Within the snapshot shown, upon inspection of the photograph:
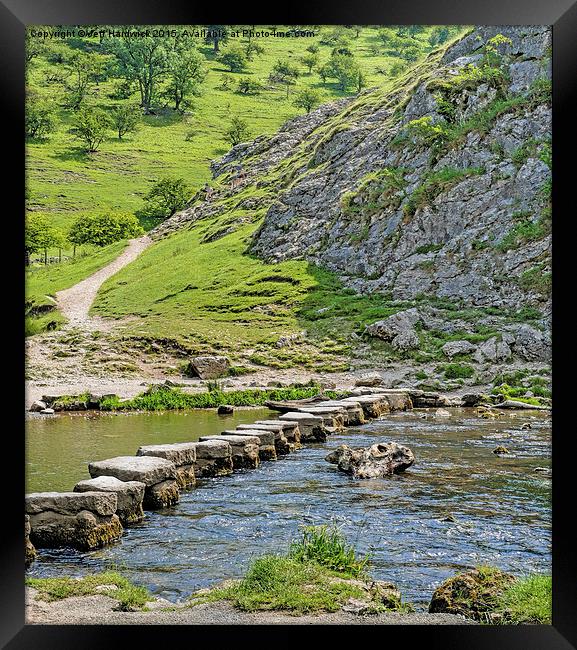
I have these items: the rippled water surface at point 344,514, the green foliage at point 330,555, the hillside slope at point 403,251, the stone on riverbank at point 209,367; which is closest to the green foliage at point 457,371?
the hillside slope at point 403,251

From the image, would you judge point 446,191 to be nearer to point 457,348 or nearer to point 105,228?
point 457,348

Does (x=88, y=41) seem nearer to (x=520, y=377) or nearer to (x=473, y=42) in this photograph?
(x=473, y=42)

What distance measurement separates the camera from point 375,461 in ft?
30.3

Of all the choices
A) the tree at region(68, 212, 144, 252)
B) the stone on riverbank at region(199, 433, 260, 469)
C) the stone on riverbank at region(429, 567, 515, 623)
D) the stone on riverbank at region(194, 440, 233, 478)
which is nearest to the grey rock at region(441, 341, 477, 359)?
the stone on riverbank at region(199, 433, 260, 469)

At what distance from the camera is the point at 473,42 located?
35.9 m

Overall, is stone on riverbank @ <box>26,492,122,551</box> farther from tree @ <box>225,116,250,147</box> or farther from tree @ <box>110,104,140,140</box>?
tree @ <box>110,104,140,140</box>

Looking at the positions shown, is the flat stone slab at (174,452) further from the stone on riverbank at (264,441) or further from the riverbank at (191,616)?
the riverbank at (191,616)

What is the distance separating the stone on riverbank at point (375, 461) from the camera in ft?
29.9

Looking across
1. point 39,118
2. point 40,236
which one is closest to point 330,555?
point 40,236

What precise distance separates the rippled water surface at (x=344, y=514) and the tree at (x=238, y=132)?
170 feet

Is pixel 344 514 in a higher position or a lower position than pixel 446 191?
lower
